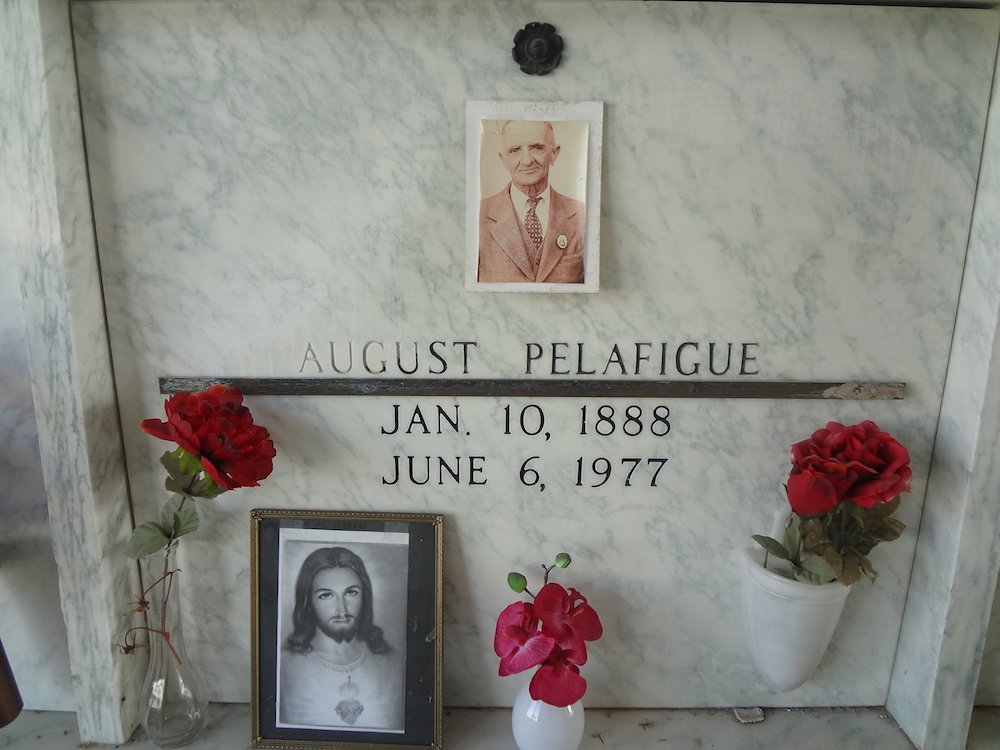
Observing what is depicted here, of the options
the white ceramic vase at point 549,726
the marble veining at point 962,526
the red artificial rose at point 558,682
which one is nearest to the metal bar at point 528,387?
the marble veining at point 962,526

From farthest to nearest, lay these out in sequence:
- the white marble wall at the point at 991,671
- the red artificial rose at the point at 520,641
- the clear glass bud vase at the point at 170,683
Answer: the white marble wall at the point at 991,671 → the clear glass bud vase at the point at 170,683 → the red artificial rose at the point at 520,641

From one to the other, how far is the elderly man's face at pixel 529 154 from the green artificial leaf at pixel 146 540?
97 centimetres

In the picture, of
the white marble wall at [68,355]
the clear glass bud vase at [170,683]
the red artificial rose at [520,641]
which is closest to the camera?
the white marble wall at [68,355]

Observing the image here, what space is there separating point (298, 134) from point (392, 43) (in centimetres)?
24

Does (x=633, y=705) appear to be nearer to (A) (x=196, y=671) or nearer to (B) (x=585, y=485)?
(B) (x=585, y=485)

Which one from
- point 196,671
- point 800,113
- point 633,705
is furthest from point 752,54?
point 196,671

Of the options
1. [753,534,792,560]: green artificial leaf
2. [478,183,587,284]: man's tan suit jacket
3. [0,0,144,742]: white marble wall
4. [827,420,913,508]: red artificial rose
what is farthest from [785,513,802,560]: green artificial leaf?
[0,0,144,742]: white marble wall

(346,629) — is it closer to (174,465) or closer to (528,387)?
(174,465)

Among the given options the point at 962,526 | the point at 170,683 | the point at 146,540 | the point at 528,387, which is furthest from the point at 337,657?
the point at 962,526

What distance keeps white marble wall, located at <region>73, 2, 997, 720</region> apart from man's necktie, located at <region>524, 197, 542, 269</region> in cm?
10

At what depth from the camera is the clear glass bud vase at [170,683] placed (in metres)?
A: 1.33

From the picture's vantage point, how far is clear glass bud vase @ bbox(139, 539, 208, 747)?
133cm

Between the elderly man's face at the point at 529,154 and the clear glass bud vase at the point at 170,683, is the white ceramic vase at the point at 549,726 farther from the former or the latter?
the elderly man's face at the point at 529,154

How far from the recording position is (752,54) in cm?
119
